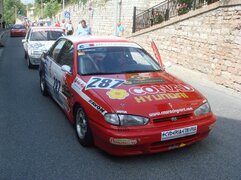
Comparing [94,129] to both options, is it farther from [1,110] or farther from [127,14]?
[127,14]

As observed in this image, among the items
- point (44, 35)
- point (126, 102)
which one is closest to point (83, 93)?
point (126, 102)

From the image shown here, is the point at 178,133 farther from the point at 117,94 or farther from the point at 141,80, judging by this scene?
the point at 141,80

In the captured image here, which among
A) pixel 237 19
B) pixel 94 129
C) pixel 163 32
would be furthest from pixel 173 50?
pixel 94 129

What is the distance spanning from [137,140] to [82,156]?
93cm

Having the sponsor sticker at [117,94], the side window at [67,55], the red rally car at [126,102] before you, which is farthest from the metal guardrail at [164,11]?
the sponsor sticker at [117,94]

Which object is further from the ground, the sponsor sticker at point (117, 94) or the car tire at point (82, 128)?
the sponsor sticker at point (117, 94)

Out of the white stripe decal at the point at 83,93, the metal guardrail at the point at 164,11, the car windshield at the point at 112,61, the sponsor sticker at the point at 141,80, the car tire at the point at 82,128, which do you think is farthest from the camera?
the metal guardrail at the point at 164,11

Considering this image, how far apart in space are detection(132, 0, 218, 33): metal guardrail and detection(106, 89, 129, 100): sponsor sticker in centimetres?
838

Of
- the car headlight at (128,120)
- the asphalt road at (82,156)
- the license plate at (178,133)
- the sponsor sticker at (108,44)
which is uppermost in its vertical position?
the sponsor sticker at (108,44)

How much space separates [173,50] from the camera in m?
13.1

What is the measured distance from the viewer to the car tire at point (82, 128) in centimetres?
474

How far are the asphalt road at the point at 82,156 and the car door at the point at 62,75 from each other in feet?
1.36

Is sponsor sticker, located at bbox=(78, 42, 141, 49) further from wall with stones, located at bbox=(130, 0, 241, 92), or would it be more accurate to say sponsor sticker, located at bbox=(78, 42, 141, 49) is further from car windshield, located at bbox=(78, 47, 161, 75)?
wall with stones, located at bbox=(130, 0, 241, 92)

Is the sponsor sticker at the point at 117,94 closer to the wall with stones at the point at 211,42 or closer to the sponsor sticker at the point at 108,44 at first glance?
the sponsor sticker at the point at 108,44
